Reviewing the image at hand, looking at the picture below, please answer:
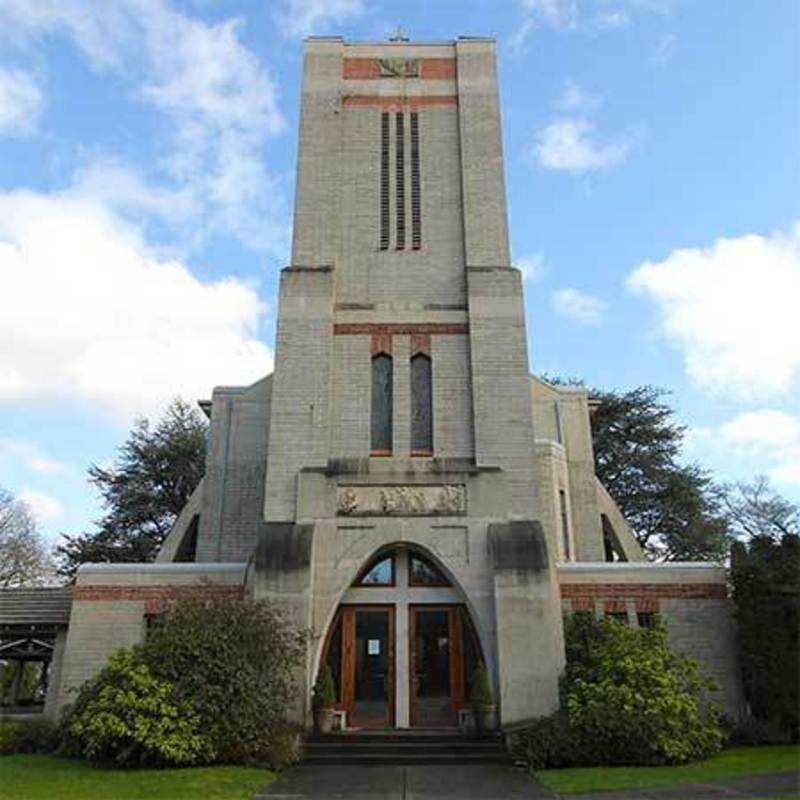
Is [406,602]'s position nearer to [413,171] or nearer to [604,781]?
[604,781]

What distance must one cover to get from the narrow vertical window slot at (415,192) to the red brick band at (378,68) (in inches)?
63.9

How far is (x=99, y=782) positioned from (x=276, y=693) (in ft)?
11.3

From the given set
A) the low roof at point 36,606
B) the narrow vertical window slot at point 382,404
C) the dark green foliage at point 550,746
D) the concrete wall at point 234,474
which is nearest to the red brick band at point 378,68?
the narrow vertical window slot at point 382,404

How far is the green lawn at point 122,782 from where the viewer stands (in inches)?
420

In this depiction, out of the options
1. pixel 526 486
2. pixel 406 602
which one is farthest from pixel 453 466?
pixel 406 602

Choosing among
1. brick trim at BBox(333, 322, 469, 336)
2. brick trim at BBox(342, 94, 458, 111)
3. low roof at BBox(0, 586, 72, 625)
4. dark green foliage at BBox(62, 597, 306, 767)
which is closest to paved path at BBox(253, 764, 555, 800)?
dark green foliage at BBox(62, 597, 306, 767)

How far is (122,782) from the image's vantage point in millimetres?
11680

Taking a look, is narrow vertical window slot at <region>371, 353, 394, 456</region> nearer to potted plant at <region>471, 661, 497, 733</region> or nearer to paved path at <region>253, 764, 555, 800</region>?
potted plant at <region>471, 661, 497, 733</region>

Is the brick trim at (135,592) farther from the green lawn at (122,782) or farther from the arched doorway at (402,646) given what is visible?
the green lawn at (122,782)

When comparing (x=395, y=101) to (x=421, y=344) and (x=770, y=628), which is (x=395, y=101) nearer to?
(x=421, y=344)

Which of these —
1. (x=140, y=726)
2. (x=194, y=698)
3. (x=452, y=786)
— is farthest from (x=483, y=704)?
(x=140, y=726)

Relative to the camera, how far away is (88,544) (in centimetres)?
3628

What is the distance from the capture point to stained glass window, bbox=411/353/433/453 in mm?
19062

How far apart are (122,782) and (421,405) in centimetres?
1063
